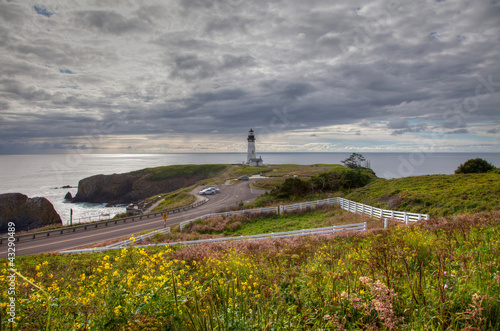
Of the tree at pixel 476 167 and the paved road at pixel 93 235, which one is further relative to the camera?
the tree at pixel 476 167

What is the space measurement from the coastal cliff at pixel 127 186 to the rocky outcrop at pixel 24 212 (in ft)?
96.6

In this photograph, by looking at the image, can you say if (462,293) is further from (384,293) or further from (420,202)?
(420,202)

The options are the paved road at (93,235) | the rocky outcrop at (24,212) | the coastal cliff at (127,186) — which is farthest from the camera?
the coastal cliff at (127,186)

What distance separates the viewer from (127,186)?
289 feet

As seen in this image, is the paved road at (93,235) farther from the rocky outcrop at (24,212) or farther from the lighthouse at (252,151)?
the lighthouse at (252,151)

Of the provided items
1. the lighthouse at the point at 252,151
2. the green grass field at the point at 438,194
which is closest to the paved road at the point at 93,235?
the green grass field at the point at 438,194

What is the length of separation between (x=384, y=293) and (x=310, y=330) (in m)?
0.91

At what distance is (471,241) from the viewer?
5.71 metres

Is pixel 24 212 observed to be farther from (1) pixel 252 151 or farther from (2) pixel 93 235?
(1) pixel 252 151

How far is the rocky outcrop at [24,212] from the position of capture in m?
47.8

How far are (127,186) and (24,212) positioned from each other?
129 ft

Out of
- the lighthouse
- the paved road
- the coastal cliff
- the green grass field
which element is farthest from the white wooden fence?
the lighthouse

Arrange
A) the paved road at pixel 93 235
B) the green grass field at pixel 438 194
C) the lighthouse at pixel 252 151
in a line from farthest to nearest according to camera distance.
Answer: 1. the lighthouse at pixel 252 151
2. the paved road at pixel 93 235
3. the green grass field at pixel 438 194

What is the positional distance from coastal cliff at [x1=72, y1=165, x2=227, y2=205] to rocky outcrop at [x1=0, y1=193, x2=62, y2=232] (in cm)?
2944
